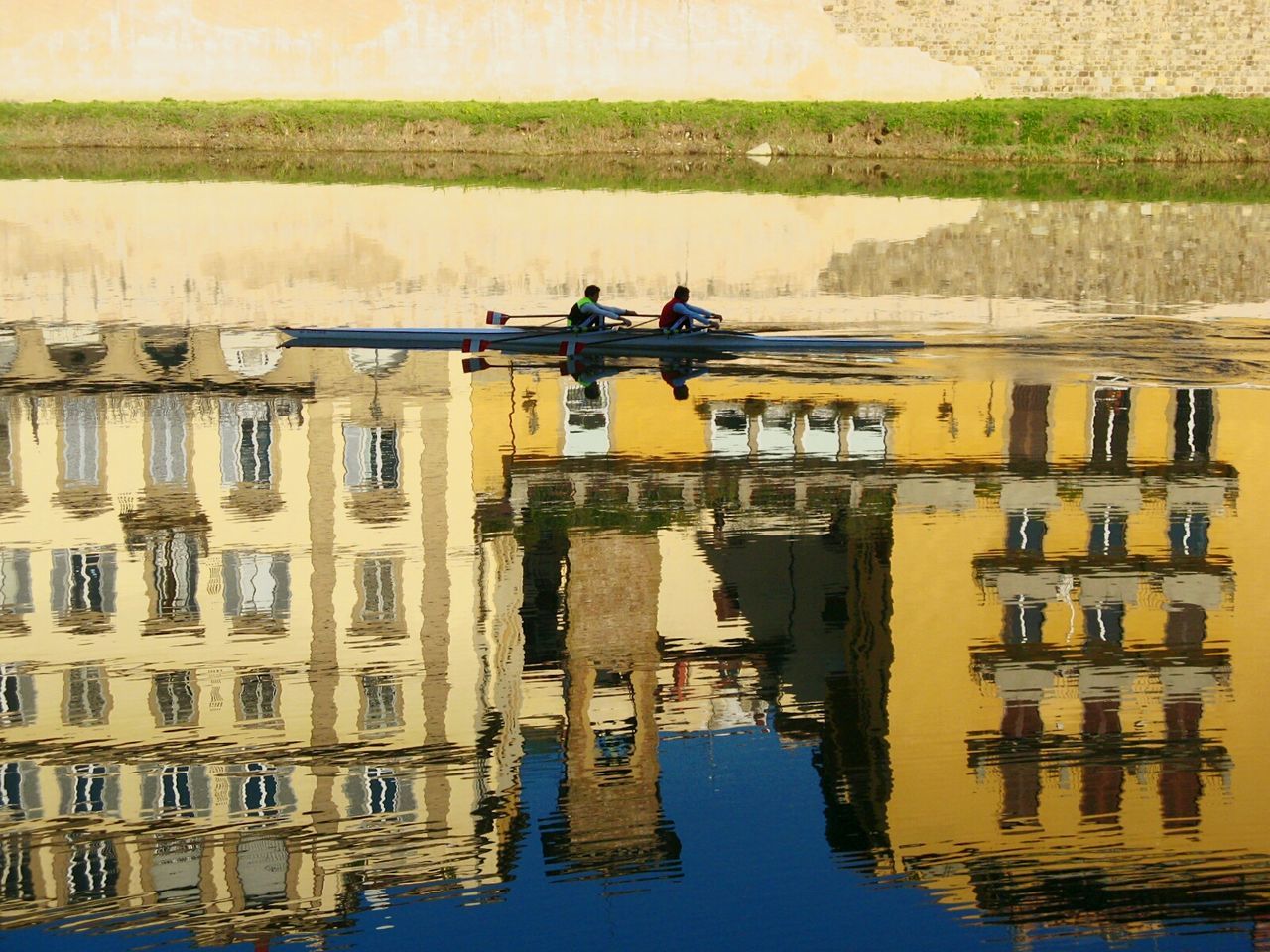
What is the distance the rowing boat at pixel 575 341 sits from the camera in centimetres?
2300

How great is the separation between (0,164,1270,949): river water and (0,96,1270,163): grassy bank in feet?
82.9

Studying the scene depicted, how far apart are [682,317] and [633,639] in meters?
11.0

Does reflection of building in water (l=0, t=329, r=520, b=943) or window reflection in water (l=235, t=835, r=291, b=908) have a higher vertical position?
reflection of building in water (l=0, t=329, r=520, b=943)

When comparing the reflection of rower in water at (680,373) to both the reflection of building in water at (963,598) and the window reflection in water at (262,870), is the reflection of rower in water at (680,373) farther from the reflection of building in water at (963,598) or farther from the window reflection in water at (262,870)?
the window reflection in water at (262,870)

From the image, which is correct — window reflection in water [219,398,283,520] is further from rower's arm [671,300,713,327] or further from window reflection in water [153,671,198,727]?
rower's arm [671,300,713,327]

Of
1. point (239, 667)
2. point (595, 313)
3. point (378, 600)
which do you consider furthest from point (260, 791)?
point (595, 313)

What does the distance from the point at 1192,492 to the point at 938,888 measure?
8.59 meters

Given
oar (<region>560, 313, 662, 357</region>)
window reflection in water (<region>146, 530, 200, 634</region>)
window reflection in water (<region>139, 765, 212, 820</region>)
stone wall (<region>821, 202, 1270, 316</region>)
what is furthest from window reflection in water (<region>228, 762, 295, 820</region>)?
stone wall (<region>821, 202, 1270, 316</region>)

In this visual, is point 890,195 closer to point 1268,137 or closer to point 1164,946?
point 1268,137

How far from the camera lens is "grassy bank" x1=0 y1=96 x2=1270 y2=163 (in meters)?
50.1

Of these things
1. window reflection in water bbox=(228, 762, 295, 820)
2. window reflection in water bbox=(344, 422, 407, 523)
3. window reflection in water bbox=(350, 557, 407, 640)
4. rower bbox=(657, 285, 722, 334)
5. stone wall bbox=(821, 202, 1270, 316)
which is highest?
stone wall bbox=(821, 202, 1270, 316)

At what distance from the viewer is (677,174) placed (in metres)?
46.8

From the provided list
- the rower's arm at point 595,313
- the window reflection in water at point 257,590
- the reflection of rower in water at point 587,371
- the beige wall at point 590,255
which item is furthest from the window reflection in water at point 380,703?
the beige wall at point 590,255

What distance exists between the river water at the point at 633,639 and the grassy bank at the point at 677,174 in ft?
59.9
